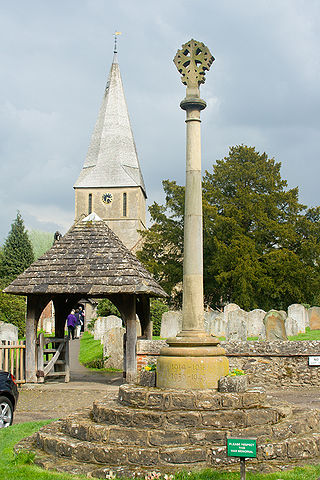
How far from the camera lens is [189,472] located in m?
5.27

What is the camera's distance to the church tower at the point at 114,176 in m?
60.0

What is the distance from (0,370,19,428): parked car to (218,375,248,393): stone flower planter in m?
3.72

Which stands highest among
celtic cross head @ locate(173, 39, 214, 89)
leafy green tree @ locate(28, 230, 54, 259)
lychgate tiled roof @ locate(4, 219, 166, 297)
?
leafy green tree @ locate(28, 230, 54, 259)

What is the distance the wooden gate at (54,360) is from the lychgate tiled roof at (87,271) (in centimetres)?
156

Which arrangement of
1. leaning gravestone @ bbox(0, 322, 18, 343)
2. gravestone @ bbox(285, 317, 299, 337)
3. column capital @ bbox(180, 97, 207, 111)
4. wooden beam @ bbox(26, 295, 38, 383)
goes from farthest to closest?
1. leaning gravestone @ bbox(0, 322, 18, 343)
2. gravestone @ bbox(285, 317, 299, 337)
3. wooden beam @ bbox(26, 295, 38, 383)
4. column capital @ bbox(180, 97, 207, 111)

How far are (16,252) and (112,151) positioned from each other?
16918 millimetres

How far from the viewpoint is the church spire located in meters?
60.4

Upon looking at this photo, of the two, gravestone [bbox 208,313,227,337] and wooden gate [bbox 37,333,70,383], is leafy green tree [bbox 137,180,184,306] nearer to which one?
gravestone [bbox 208,313,227,337]

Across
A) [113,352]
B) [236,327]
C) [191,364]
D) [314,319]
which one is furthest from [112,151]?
[191,364]

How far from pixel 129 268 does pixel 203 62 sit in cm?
652

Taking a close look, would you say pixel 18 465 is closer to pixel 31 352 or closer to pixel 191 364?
pixel 191 364

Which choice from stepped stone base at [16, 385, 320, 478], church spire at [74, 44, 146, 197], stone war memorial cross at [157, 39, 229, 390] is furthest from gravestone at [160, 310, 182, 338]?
church spire at [74, 44, 146, 197]

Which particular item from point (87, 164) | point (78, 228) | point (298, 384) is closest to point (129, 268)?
point (78, 228)

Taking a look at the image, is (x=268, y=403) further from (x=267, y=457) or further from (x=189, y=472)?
(x=189, y=472)
